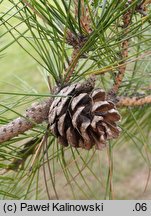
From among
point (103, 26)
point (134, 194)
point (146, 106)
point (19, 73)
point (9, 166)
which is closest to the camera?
point (103, 26)

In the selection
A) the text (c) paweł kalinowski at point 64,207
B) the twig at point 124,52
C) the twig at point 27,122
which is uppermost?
the twig at point 124,52

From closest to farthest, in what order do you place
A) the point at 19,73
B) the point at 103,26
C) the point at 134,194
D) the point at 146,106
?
the point at 103,26
the point at 146,106
the point at 134,194
the point at 19,73

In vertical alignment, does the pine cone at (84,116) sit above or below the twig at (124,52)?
below

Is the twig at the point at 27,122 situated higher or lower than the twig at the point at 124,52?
lower

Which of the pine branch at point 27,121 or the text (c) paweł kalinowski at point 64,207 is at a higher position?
the pine branch at point 27,121

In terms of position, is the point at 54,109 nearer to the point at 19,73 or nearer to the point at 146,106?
the point at 146,106

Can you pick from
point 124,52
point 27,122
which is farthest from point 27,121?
point 124,52

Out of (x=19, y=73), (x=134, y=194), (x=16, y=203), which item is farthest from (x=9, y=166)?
(x=19, y=73)

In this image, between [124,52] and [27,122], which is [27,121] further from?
[124,52]
